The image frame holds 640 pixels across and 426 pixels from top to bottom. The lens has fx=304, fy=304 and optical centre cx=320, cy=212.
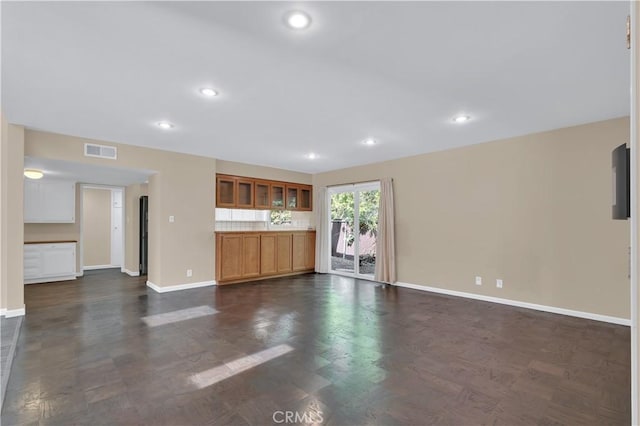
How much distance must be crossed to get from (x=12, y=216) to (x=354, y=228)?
5555 mm

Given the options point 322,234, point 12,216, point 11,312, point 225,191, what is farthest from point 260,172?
point 11,312

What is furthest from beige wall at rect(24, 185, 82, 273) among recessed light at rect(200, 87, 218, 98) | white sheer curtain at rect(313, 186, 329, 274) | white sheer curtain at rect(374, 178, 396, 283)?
white sheer curtain at rect(374, 178, 396, 283)

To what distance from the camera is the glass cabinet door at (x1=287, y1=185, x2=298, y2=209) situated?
7316 mm

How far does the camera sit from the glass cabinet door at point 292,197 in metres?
7.32

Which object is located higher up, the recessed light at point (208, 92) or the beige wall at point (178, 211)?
the recessed light at point (208, 92)

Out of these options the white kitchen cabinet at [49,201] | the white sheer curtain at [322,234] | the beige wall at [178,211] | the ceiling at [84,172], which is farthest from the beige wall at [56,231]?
the white sheer curtain at [322,234]

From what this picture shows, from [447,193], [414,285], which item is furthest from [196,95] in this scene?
[414,285]

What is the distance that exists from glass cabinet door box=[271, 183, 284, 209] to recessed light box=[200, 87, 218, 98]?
13.2 feet

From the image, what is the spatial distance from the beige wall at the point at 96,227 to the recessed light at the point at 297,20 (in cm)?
828

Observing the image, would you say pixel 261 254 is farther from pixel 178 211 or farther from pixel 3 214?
pixel 3 214

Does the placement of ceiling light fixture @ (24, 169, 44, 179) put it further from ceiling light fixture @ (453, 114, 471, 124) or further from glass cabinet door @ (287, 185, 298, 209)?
ceiling light fixture @ (453, 114, 471, 124)

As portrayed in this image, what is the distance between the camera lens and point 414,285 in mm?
5578

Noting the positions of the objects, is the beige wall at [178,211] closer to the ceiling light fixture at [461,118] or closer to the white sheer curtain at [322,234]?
the white sheer curtain at [322,234]

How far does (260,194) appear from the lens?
22.2 feet
